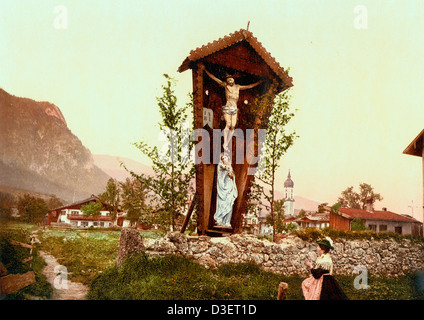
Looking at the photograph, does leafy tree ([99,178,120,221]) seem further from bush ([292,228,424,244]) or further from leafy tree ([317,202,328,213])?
leafy tree ([317,202,328,213])

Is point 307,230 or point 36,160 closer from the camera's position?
point 36,160

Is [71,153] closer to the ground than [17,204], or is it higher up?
higher up

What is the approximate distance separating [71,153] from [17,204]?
1004 millimetres

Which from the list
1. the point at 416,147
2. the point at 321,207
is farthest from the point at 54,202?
the point at 416,147

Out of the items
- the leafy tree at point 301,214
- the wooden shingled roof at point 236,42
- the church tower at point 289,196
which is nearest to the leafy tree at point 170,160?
the wooden shingled roof at point 236,42

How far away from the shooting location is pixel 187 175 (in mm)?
5820

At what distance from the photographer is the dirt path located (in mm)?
4707

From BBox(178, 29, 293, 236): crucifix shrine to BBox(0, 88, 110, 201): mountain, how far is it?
1603 millimetres

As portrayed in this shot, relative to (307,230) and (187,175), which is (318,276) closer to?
(307,230)

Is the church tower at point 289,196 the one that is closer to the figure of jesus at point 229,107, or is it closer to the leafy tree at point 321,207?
the leafy tree at point 321,207
